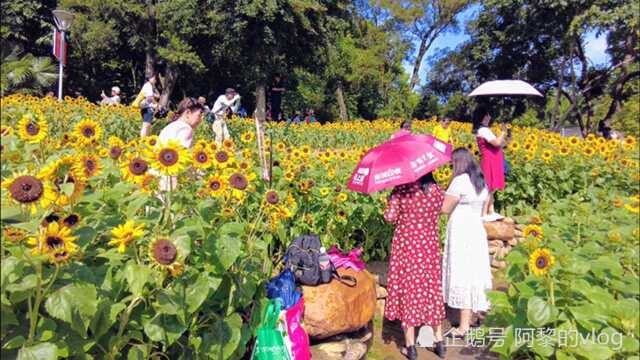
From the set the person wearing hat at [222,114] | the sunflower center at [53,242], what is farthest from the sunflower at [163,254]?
the person wearing hat at [222,114]

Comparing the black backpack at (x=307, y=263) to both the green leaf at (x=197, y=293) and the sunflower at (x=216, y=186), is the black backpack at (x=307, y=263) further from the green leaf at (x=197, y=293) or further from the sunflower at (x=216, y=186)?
the green leaf at (x=197, y=293)

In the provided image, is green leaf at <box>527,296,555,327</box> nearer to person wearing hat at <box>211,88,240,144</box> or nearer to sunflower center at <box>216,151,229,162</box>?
sunflower center at <box>216,151,229,162</box>

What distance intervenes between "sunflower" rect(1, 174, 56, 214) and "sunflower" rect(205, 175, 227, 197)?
945mm

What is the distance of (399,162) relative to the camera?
3.56 metres

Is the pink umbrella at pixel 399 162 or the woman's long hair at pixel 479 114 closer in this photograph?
the pink umbrella at pixel 399 162

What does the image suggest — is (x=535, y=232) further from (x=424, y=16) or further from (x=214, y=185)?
(x=424, y=16)

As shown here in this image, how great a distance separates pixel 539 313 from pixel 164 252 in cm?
171

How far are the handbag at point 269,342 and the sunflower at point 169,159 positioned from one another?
1.11m

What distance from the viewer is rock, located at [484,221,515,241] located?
6.40 metres

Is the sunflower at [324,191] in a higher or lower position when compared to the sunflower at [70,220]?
higher

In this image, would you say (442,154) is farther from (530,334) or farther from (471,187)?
(530,334)

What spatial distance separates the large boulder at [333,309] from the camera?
3383 mm

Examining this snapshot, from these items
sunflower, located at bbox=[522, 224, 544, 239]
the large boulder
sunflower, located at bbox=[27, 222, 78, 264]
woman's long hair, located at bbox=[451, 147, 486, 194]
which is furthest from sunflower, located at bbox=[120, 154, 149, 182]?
woman's long hair, located at bbox=[451, 147, 486, 194]

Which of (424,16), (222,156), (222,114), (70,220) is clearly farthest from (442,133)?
(424,16)
